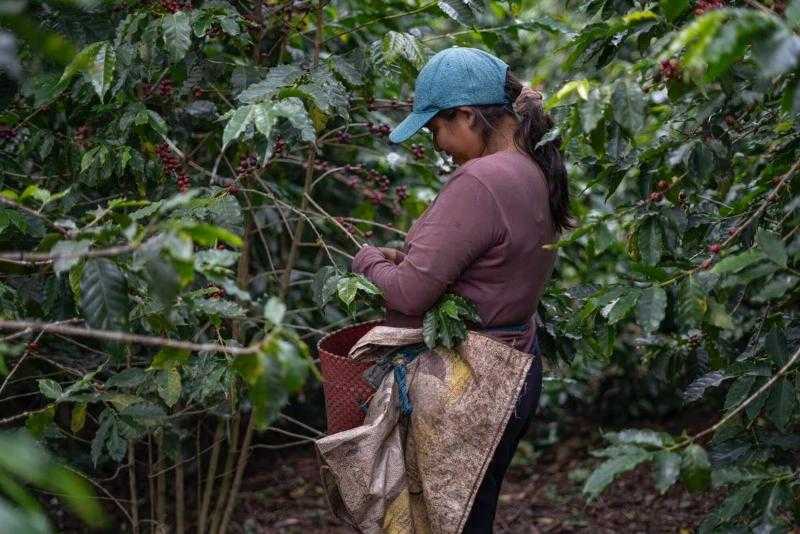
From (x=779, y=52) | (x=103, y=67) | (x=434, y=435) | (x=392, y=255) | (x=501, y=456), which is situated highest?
(x=779, y=52)

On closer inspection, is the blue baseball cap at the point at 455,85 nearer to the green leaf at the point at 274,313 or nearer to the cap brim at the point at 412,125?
the cap brim at the point at 412,125

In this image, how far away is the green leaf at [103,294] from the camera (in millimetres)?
1684

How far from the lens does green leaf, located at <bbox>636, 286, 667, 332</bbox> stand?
1.87 metres

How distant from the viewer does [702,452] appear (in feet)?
5.41

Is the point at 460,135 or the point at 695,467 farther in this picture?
the point at 460,135

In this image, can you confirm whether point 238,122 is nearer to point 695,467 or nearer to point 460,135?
point 460,135

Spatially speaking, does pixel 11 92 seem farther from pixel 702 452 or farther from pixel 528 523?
pixel 528 523

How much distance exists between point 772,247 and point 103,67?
5.30 feet

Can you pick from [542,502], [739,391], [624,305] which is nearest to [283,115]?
[624,305]

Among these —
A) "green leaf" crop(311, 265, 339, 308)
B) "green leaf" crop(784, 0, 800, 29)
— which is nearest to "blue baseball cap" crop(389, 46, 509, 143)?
"green leaf" crop(311, 265, 339, 308)

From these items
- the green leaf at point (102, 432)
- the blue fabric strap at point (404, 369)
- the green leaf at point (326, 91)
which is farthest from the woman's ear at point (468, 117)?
the green leaf at point (102, 432)

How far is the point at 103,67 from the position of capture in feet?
7.44

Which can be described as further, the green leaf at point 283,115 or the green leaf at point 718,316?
the green leaf at point 283,115

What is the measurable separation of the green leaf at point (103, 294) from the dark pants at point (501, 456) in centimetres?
102
